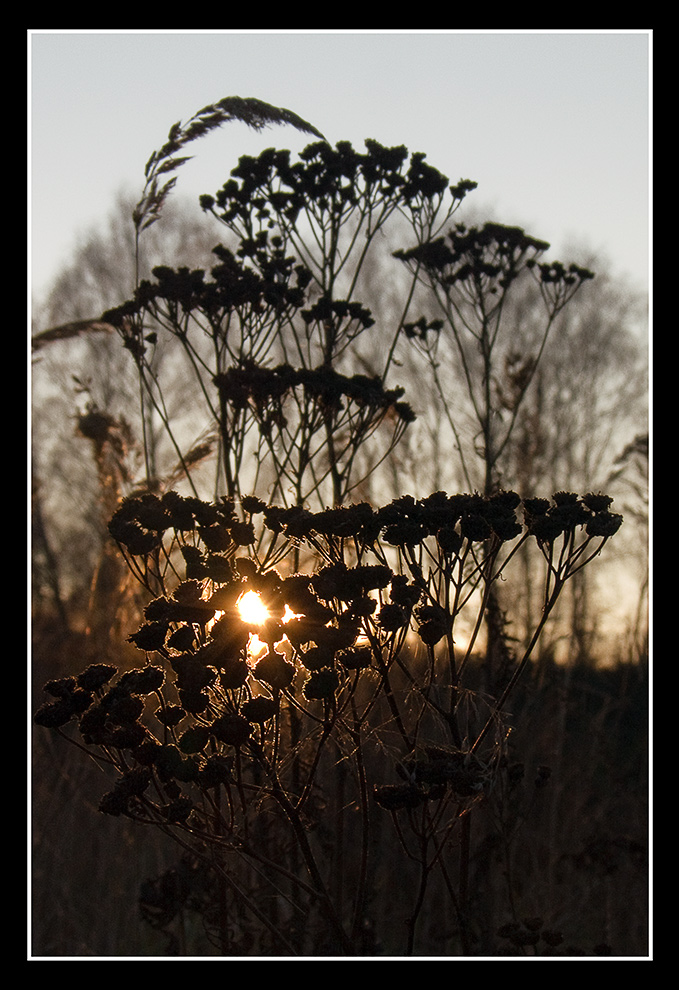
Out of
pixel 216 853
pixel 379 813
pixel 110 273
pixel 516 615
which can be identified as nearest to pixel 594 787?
pixel 516 615

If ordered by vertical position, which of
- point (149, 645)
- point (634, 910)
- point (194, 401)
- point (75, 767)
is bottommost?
point (634, 910)

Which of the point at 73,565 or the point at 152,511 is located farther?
the point at 73,565

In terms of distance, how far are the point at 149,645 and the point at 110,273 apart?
6.02m

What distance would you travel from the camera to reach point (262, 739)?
7.29ft

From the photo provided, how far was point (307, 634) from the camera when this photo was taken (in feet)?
6.72

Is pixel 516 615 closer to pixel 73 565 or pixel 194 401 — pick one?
pixel 194 401

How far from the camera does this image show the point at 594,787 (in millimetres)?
5910

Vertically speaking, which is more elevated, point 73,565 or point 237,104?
point 237,104

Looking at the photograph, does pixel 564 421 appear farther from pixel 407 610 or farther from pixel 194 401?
pixel 407 610

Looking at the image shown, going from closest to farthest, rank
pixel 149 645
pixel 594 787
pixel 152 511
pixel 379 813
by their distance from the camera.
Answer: pixel 149 645
pixel 152 511
pixel 379 813
pixel 594 787

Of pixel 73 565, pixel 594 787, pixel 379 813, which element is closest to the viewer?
pixel 379 813

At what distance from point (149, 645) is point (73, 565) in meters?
6.43

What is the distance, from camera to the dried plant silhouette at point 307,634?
7.04ft

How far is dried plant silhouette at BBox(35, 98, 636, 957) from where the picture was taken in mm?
2145
